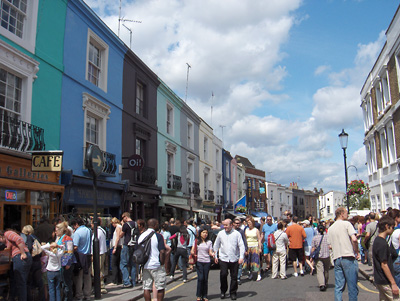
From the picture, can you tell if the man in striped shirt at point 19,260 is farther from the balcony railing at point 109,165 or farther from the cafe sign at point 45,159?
the balcony railing at point 109,165

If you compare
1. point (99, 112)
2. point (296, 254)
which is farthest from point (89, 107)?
point (296, 254)

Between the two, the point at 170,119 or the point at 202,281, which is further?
the point at 170,119

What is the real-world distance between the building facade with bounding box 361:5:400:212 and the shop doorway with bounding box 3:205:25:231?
47.5ft

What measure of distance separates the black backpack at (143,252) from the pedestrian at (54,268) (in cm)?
168

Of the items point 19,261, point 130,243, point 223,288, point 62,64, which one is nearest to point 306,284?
point 223,288

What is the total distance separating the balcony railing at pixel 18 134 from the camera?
10195 mm

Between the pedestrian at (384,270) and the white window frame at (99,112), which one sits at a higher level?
the white window frame at (99,112)

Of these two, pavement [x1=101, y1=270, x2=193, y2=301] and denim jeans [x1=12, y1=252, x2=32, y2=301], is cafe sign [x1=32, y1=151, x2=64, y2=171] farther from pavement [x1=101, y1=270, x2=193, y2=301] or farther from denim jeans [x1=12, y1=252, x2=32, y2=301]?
pavement [x1=101, y1=270, x2=193, y2=301]

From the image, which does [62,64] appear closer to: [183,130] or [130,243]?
[130,243]

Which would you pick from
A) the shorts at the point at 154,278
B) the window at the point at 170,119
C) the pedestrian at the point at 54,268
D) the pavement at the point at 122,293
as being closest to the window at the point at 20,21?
the pedestrian at the point at 54,268

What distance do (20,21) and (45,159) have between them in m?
4.28

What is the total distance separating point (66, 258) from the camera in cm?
805

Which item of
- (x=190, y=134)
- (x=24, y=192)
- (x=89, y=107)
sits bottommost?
(x=24, y=192)

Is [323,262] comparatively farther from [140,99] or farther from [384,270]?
[140,99]
